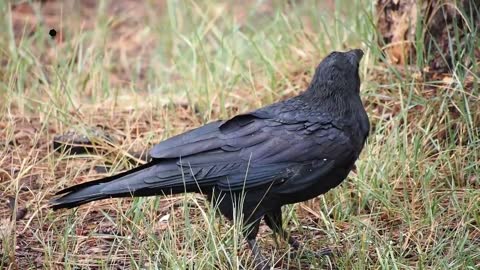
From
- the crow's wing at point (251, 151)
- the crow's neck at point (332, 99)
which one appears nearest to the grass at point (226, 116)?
the crow's wing at point (251, 151)

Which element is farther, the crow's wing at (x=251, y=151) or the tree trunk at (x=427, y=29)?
the tree trunk at (x=427, y=29)

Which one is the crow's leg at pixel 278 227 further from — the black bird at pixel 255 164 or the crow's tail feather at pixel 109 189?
the crow's tail feather at pixel 109 189

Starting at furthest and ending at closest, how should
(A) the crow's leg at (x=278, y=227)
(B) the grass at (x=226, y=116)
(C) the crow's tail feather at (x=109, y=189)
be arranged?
(A) the crow's leg at (x=278, y=227)
(B) the grass at (x=226, y=116)
(C) the crow's tail feather at (x=109, y=189)

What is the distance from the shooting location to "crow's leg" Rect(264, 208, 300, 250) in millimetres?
4352

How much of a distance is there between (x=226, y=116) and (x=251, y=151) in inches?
56.4

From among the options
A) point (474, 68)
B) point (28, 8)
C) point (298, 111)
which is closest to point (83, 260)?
point (298, 111)

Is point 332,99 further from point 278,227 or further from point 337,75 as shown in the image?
point 278,227

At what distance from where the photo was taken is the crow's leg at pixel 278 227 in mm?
4352

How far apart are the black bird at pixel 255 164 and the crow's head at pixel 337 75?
0.10 metres

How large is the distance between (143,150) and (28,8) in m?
3.48

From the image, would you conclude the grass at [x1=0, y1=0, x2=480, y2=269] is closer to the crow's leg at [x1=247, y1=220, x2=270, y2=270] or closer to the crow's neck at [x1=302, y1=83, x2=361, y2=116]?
the crow's leg at [x1=247, y1=220, x2=270, y2=270]

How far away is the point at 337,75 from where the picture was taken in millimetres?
4449

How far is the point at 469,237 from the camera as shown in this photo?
14.3 ft

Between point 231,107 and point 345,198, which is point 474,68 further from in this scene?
point 231,107
